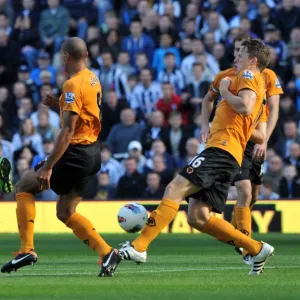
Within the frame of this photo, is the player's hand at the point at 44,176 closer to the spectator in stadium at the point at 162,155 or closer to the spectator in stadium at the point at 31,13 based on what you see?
the spectator in stadium at the point at 162,155

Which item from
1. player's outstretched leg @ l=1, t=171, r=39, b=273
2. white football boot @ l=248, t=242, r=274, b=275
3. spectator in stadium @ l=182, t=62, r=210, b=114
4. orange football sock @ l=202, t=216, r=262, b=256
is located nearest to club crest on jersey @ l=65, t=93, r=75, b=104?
player's outstretched leg @ l=1, t=171, r=39, b=273

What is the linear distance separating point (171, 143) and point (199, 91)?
3.70 ft

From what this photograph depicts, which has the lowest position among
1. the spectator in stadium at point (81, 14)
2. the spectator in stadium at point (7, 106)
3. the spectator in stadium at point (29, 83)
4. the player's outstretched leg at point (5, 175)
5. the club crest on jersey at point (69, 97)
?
the spectator in stadium at point (7, 106)

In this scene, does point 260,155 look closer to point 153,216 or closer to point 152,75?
point 153,216

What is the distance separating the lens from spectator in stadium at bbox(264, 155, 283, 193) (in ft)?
63.2

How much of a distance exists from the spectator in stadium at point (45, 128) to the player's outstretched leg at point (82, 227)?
35.4ft

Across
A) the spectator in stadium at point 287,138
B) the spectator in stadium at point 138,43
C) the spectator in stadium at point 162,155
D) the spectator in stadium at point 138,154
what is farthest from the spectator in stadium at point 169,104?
the spectator in stadium at point 287,138

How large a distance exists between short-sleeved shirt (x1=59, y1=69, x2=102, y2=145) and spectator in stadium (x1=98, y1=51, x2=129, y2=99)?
37.4 feet

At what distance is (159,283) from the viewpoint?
877 centimetres

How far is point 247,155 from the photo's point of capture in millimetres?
11906

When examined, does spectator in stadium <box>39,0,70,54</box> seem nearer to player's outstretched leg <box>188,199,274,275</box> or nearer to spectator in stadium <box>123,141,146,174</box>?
spectator in stadium <box>123,141,146,174</box>

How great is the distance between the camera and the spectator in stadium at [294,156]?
19219mm

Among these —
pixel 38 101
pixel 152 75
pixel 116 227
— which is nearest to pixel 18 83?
pixel 38 101

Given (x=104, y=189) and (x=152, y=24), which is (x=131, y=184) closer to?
(x=104, y=189)
